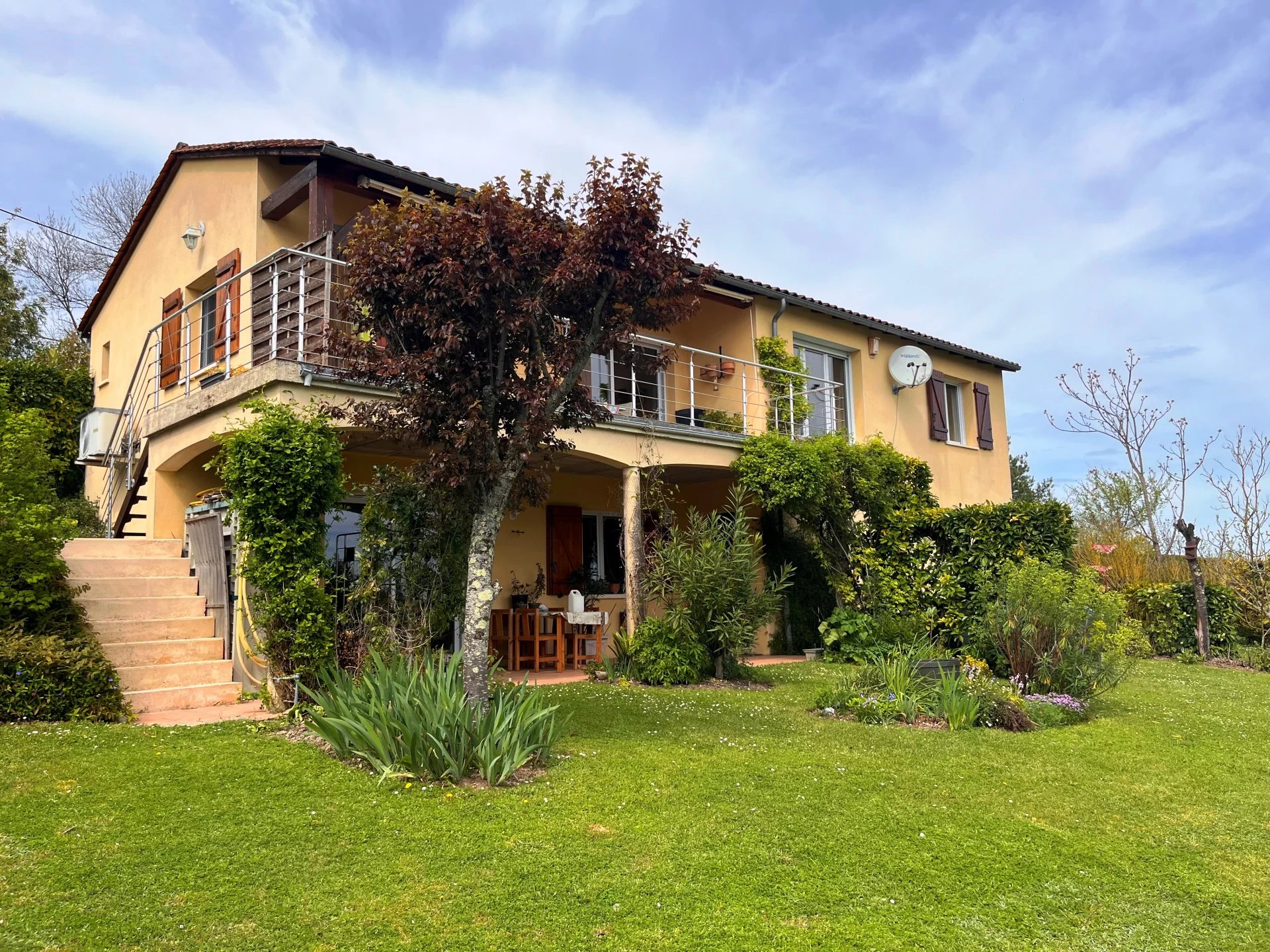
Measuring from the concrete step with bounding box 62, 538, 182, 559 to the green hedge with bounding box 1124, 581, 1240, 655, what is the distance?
603 inches

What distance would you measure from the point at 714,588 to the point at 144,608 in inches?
238

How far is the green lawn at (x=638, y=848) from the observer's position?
12.3ft

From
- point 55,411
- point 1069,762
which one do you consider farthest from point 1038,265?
point 55,411

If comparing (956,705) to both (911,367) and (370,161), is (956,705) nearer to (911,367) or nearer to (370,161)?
(370,161)

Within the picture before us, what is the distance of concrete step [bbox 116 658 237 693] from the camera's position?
7.92 meters

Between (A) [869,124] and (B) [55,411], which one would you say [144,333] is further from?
(A) [869,124]

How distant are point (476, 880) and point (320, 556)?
421 centimetres

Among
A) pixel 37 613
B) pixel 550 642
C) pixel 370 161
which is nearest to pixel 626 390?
pixel 550 642

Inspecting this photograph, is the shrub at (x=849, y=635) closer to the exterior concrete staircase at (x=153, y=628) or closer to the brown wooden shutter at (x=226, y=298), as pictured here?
the exterior concrete staircase at (x=153, y=628)

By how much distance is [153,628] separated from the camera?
8.59 m

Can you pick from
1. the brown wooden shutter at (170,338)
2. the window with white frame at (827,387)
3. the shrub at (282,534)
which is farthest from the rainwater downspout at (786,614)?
the brown wooden shutter at (170,338)

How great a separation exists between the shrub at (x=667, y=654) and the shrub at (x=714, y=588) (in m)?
0.04

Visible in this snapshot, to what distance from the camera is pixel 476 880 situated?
414 centimetres

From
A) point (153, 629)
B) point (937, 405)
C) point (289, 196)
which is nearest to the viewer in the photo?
point (153, 629)
